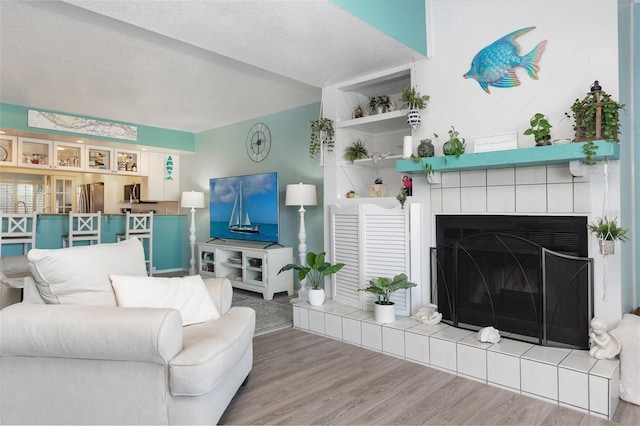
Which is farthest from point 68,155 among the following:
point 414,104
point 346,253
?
point 414,104

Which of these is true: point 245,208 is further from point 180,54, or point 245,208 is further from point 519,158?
point 519,158

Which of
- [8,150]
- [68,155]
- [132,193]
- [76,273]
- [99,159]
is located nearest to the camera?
[76,273]

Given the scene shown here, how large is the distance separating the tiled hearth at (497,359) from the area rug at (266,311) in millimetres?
549

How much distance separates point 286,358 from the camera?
2.78 meters

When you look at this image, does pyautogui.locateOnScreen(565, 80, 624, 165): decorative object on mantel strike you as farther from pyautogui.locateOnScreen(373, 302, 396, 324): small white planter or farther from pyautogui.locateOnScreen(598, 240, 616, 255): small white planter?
pyautogui.locateOnScreen(373, 302, 396, 324): small white planter

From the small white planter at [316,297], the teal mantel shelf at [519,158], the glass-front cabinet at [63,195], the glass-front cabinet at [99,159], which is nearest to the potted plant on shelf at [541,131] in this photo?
the teal mantel shelf at [519,158]

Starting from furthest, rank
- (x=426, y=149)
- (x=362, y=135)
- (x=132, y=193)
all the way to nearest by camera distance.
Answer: (x=132, y=193)
(x=362, y=135)
(x=426, y=149)

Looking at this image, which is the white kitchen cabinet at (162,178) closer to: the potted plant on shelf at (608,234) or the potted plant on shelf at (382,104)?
the potted plant on shelf at (382,104)

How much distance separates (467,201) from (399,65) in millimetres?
1199

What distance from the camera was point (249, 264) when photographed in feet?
16.5

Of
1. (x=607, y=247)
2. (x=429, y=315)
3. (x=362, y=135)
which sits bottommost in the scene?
(x=429, y=315)

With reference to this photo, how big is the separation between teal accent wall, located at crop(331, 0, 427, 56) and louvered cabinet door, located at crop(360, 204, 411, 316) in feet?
4.08

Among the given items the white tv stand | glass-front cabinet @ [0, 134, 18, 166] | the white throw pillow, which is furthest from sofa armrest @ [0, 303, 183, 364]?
glass-front cabinet @ [0, 134, 18, 166]

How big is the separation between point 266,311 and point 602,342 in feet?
9.30
